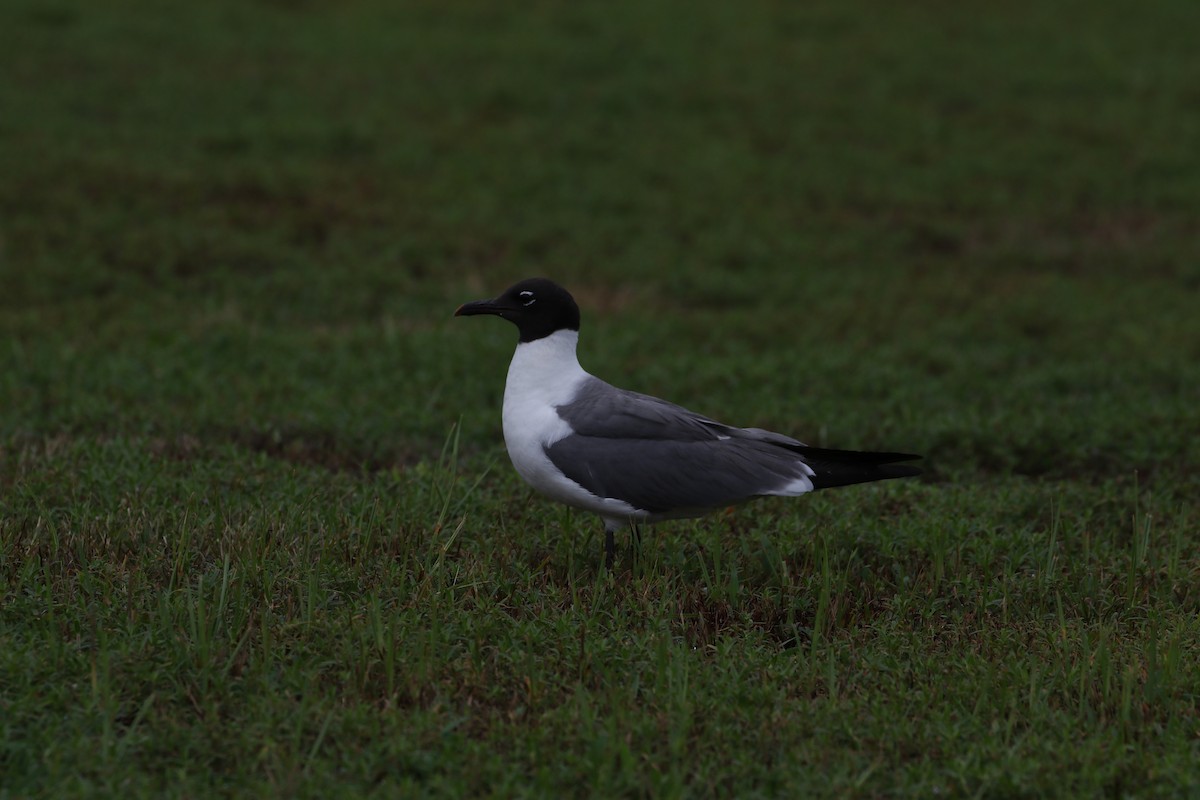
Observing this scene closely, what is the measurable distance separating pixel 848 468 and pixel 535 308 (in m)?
1.50

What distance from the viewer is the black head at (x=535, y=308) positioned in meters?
5.74

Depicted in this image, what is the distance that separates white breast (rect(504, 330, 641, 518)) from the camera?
5332 mm

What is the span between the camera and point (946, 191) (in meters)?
13.5

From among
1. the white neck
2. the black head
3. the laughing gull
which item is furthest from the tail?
the black head

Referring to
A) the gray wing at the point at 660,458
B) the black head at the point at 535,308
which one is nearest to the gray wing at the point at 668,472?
the gray wing at the point at 660,458

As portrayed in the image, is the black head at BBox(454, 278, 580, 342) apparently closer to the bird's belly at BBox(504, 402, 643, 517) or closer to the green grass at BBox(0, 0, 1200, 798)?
the bird's belly at BBox(504, 402, 643, 517)

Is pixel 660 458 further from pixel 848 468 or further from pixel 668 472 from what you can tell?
pixel 848 468

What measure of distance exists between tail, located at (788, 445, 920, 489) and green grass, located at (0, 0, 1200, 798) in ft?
1.06

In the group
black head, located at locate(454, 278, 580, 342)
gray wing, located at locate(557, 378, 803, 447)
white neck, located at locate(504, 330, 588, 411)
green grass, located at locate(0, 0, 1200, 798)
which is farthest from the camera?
black head, located at locate(454, 278, 580, 342)

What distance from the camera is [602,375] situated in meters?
8.80

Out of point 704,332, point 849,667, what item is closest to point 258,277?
point 704,332

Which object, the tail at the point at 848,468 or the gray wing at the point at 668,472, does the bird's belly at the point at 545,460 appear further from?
the tail at the point at 848,468

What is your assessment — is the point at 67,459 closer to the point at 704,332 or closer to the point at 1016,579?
the point at 1016,579

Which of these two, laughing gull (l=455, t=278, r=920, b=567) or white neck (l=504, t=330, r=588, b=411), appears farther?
white neck (l=504, t=330, r=588, b=411)
